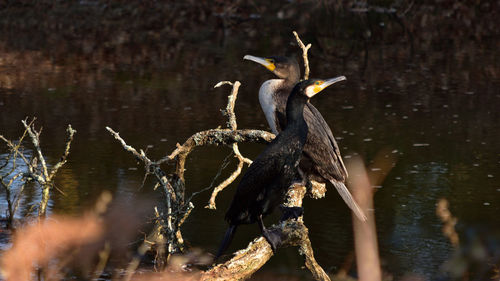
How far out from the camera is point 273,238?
5.53 m

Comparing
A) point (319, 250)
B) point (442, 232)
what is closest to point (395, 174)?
point (442, 232)

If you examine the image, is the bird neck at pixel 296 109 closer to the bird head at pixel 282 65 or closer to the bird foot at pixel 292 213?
the bird foot at pixel 292 213

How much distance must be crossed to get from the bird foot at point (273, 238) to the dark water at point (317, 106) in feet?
6.25

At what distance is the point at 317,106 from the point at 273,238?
836 cm

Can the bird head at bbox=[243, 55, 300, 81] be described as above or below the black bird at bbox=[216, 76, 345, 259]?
above

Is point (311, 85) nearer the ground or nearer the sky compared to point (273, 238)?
nearer the sky

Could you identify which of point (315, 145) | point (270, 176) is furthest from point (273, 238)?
point (315, 145)

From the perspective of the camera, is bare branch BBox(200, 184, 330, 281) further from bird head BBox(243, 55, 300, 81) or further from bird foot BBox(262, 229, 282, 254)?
bird head BBox(243, 55, 300, 81)

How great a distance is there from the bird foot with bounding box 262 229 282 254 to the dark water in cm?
191

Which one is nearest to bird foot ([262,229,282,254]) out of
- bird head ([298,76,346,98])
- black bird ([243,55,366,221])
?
bird head ([298,76,346,98])

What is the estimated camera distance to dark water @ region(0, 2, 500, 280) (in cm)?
869

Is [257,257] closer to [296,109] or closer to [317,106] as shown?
[296,109]

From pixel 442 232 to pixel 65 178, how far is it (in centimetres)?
428

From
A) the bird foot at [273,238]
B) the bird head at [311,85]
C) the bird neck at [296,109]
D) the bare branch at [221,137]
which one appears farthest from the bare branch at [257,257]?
the bare branch at [221,137]
